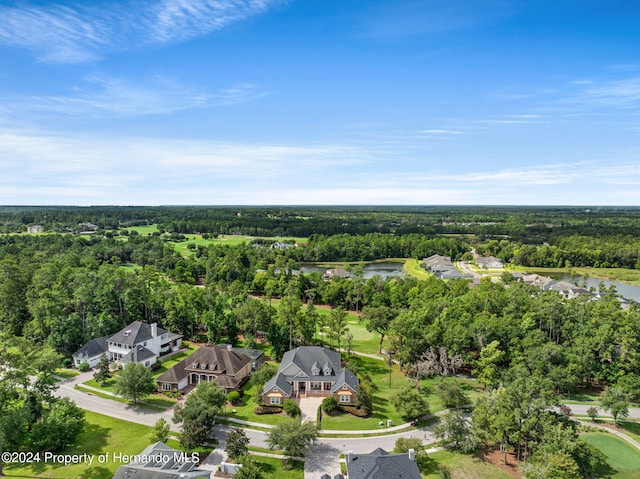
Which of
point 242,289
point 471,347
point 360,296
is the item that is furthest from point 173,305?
point 471,347

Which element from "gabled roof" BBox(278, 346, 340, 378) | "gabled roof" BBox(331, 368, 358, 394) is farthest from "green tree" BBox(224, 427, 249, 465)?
"gabled roof" BBox(278, 346, 340, 378)

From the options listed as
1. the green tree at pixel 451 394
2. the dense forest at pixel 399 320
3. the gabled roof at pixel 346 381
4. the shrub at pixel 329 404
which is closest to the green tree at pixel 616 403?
the dense forest at pixel 399 320

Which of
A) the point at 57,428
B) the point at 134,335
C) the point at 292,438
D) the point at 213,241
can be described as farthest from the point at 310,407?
the point at 213,241

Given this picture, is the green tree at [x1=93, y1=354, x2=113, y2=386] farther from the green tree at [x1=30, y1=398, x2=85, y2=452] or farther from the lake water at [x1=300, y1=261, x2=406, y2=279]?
the lake water at [x1=300, y1=261, x2=406, y2=279]

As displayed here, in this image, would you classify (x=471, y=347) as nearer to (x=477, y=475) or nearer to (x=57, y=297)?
(x=477, y=475)

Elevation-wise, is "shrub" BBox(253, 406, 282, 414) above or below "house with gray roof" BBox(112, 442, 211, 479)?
below

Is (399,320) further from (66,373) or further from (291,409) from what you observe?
(66,373)
